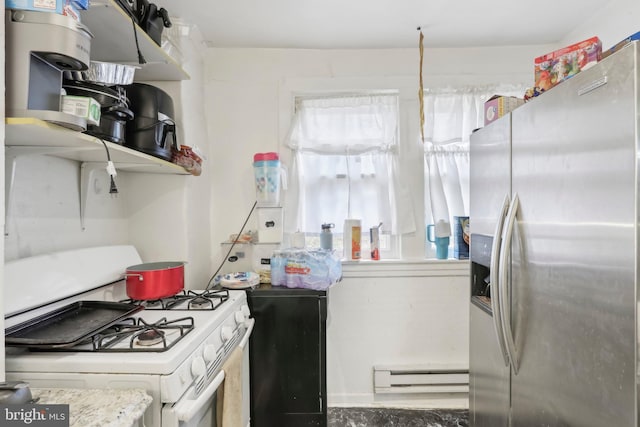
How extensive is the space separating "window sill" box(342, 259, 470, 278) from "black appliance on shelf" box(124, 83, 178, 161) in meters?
1.27

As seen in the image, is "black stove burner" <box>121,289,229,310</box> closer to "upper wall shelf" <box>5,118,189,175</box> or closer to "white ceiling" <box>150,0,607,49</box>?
"upper wall shelf" <box>5,118,189,175</box>

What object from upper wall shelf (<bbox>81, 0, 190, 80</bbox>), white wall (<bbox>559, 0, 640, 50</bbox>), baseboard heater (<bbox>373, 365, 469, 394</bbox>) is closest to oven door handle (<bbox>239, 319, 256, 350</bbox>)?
baseboard heater (<bbox>373, 365, 469, 394</bbox>)

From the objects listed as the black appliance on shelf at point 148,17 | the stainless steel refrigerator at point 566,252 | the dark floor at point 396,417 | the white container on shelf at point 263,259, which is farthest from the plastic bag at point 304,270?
the black appliance on shelf at point 148,17

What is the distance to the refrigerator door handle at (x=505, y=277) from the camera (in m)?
1.12

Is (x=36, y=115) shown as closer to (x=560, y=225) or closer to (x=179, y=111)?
(x=179, y=111)

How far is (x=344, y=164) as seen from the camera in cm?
213

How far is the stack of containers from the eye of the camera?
6.09ft

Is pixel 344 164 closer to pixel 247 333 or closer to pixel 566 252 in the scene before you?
pixel 247 333

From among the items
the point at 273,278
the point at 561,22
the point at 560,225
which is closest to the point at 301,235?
the point at 273,278

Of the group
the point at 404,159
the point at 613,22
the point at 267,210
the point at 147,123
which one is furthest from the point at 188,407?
the point at 613,22

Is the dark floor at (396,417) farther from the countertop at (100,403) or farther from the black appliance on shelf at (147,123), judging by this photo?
the black appliance on shelf at (147,123)

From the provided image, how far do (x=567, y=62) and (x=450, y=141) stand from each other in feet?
3.33

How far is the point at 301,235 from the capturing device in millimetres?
2090

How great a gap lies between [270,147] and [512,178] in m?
1.46
